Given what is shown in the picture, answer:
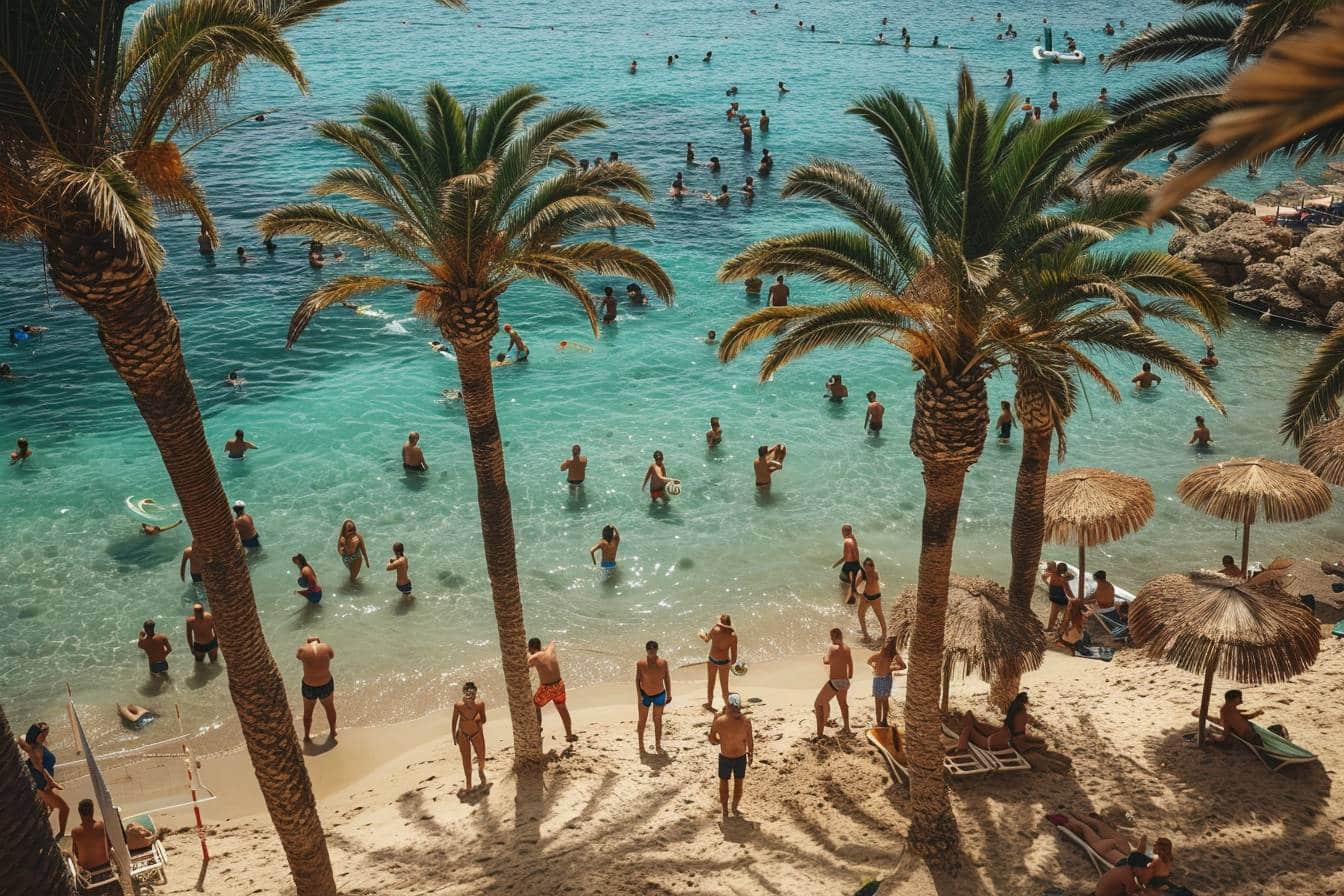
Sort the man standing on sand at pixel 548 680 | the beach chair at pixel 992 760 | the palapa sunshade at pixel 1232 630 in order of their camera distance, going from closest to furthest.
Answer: the palapa sunshade at pixel 1232 630, the beach chair at pixel 992 760, the man standing on sand at pixel 548 680

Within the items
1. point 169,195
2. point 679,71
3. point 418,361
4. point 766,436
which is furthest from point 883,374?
point 679,71

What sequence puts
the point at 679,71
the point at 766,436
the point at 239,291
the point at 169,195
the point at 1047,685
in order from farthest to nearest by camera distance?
the point at 679,71 → the point at 239,291 → the point at 766,436 → the point at 1047,685 → the point at 169,195

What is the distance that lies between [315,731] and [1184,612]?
12004mm

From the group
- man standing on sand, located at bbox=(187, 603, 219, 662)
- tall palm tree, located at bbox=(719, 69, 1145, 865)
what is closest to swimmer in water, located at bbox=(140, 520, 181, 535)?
man standing on sand, located at bbox=(187, 603, 219, 662)

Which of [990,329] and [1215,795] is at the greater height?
[990,329]

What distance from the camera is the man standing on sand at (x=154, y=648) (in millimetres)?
17359

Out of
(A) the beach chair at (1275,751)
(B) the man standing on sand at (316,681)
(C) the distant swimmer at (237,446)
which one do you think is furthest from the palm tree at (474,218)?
(C) the distant swimmer at (237,446)

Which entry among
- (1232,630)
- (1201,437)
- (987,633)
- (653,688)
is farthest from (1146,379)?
(653,688)

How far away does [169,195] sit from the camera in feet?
30.2

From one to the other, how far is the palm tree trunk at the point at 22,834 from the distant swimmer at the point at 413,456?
52.7 ft

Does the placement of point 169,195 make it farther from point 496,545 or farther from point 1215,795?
point 1215,795

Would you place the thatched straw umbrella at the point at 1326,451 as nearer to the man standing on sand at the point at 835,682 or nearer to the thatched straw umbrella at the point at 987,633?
the thatched straw umbrella at the point at 987,633

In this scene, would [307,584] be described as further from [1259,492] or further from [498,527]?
[1259,492]

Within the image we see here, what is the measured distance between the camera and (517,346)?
98.2ft
